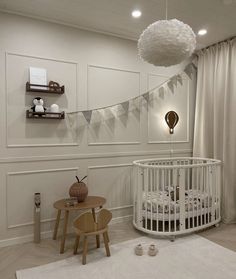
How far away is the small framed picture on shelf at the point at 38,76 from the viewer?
2.77 metres

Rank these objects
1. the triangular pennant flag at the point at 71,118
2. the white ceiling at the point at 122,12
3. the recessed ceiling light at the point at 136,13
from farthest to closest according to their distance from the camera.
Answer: the triangular pennant flag at the point at 71,118
the recessed ceiling light at the point at 136,13
the white ceiling at the point at 122,12

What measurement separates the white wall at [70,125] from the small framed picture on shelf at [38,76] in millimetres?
72

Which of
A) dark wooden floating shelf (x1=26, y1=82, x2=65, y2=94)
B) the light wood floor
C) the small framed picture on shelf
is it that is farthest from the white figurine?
the light wood floor

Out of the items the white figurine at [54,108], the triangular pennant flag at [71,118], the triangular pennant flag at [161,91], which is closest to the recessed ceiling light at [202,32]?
the triangular pennant flag at [161,91]

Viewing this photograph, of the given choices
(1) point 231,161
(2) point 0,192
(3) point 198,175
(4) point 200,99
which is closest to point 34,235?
(2) point 0,192

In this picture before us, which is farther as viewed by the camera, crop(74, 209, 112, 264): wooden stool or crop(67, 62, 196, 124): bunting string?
crop(67, 62, 196, 124): bunting string

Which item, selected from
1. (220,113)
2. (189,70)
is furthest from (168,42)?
(189,70)

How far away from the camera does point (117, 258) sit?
2.38m

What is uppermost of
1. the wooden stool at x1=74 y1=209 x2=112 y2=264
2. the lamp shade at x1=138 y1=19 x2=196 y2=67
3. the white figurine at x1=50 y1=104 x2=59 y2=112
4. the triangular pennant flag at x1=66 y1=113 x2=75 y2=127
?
the lamp shade at x1=138 y1=19 x2=196 y2=67

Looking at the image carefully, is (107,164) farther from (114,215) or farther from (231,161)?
(231,161)

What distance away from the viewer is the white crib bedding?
9.25 feet

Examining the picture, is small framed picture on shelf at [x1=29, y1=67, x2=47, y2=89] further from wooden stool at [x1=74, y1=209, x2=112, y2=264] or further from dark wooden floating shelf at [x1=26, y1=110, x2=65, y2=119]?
wooden stool at [x1=74, y1=209, x2=112, y2=264]

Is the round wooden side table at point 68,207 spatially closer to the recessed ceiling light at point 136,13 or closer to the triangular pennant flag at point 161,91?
the triangular pennant flag at point 161,91

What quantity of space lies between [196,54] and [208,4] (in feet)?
4.49
